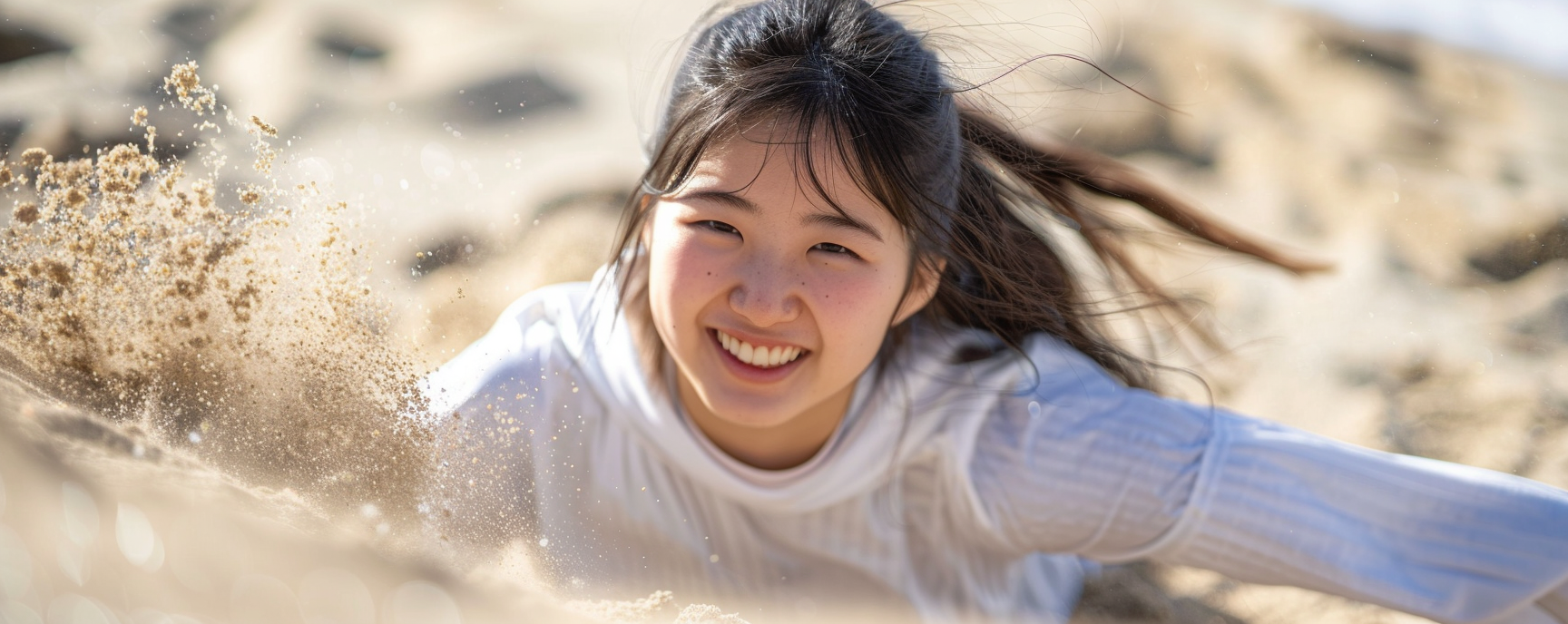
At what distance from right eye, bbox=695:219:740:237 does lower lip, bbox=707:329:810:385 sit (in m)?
0.11

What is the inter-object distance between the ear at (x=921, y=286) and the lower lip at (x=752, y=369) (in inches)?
3.9

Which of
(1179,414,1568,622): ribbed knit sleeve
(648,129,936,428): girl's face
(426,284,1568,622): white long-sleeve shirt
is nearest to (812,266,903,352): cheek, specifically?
(648,129,936,428): girl's face

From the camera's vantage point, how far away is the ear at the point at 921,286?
89 cm

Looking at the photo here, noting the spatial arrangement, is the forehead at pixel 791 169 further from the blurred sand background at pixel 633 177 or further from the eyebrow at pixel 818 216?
the blurred sand background at pixel 633 177

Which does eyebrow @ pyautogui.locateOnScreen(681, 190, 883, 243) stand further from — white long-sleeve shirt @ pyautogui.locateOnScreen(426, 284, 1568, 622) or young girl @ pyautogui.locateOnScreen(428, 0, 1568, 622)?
white long-sleeve shirt @ pyautogui.locateOnScreen(426, 284, 1568, 622)

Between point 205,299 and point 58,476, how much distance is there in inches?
7.4

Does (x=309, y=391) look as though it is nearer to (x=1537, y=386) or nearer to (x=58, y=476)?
(x=58, y=476)

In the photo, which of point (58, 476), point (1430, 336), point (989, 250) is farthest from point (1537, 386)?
point (58, 476)

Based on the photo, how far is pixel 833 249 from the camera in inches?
31.8

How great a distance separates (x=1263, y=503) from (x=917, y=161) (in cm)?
A: 48

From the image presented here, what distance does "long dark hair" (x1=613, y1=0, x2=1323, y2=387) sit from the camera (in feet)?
2.58

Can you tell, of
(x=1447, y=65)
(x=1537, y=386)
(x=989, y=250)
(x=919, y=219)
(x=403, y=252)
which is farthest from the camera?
(x=1447, y=65)

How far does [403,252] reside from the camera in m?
1.17

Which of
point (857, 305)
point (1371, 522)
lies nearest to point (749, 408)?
point (857, 305)
